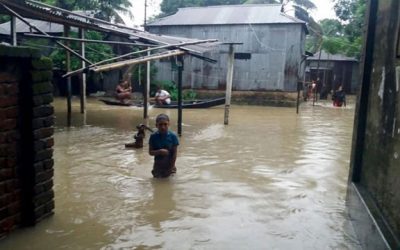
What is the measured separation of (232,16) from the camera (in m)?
21.4

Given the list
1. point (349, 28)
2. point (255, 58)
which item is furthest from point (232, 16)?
point (349, 28)

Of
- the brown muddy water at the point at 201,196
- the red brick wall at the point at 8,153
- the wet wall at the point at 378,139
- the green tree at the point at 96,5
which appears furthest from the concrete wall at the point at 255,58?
the red brick wall at the point at 8,153

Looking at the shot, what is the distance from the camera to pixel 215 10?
22.5 metres

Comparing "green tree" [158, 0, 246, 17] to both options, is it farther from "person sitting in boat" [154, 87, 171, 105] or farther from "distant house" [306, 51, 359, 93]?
"person sitting in boat" [154, 87, 171, 105]

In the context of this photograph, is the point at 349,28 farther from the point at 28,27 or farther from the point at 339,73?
the point at 28,27

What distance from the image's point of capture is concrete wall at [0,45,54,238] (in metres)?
3.60

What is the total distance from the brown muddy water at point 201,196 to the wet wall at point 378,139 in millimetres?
499

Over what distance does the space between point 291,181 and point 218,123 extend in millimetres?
7082

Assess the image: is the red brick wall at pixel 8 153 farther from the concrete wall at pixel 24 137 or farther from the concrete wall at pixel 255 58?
the concrete wall at pixel 255 58

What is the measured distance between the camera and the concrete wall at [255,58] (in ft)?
65.3

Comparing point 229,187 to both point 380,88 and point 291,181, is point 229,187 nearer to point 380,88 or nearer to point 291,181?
point 291,181

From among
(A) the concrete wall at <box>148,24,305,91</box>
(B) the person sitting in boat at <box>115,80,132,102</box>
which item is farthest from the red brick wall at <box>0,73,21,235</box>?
(A) the concrete wall at <box>148,24,305,91</box>

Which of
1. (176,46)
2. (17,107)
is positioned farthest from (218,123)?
(17,107)

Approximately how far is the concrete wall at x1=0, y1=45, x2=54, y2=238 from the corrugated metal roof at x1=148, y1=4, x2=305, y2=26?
1746 cm
